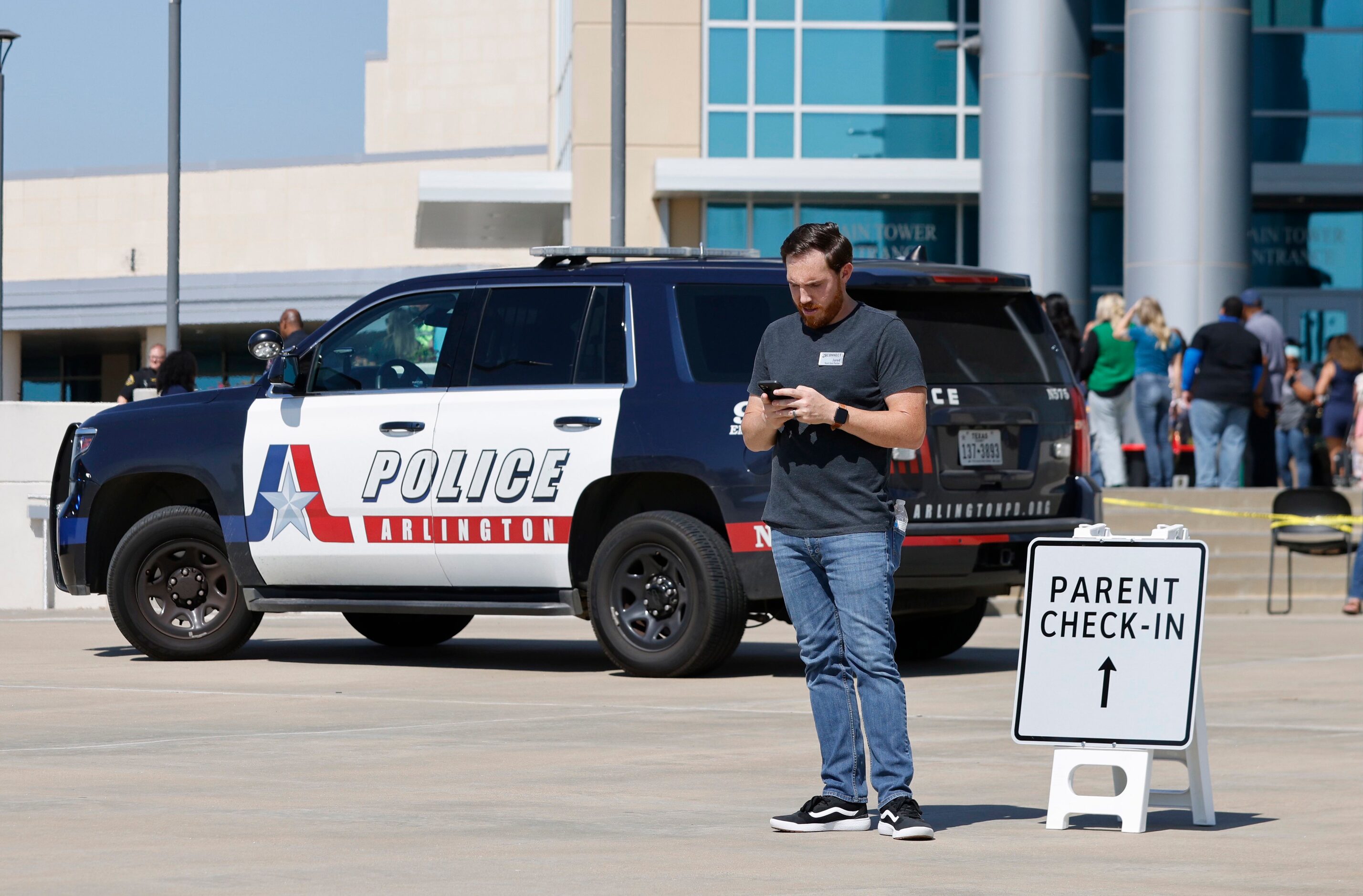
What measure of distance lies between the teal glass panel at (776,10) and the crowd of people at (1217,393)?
10121mm

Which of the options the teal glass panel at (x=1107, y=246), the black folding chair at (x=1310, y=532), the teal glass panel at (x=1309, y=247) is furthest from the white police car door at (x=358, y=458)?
the teal glass panel at (x=1309, y=247)

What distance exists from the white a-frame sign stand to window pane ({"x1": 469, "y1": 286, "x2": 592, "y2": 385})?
473cm

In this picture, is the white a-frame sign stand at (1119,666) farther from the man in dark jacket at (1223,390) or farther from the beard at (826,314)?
the man in dark jacket at (1223,390)

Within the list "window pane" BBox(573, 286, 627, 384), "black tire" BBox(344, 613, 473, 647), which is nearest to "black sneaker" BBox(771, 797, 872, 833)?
"window pane" BBox(573, 286, 627, 384)

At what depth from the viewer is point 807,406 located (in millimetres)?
6426

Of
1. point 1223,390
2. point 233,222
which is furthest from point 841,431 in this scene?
point 233,222

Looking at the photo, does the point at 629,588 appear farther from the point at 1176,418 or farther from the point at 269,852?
the point at 1176,418

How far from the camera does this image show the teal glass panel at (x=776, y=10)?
2977 cm

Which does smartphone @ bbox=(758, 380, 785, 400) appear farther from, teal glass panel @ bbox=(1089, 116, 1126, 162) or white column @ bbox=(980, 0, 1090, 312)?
teal glass panel @ bbox=(1089, 116, 1126, 162)

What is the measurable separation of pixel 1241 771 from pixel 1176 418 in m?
14.5

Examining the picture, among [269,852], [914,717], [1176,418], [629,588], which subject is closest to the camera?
[269,852]

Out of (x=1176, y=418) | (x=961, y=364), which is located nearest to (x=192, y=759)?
(x=961, y=364)

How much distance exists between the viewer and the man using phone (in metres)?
6.53

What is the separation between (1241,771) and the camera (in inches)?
316
